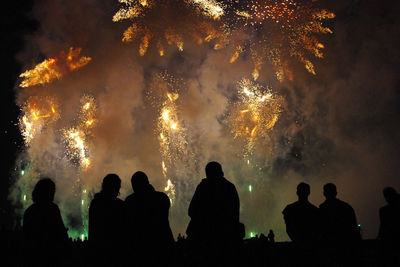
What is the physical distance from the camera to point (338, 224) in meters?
4.17

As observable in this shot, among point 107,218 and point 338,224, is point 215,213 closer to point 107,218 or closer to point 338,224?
point 107,218

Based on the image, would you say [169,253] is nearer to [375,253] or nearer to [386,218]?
[375,253]

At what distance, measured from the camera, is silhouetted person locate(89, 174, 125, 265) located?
136 inches

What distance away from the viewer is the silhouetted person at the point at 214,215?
3545 millimetres

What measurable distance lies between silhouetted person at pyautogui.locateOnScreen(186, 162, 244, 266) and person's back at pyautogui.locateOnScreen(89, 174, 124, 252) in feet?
2.76

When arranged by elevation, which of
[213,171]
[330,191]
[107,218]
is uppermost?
[213,171]

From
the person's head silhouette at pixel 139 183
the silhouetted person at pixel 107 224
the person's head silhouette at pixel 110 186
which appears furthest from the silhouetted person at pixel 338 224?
the person's head silhouette at pixel 110 186

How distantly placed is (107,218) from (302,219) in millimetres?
2555

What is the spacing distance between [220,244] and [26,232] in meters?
2.13

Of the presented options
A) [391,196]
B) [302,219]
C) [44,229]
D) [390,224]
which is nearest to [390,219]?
[390,224]

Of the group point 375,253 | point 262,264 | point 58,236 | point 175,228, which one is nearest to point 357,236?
point 375,253

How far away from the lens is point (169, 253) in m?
3.56

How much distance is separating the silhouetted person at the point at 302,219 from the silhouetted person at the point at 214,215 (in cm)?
103

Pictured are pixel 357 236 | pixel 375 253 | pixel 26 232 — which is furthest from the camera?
pixel 357 236
